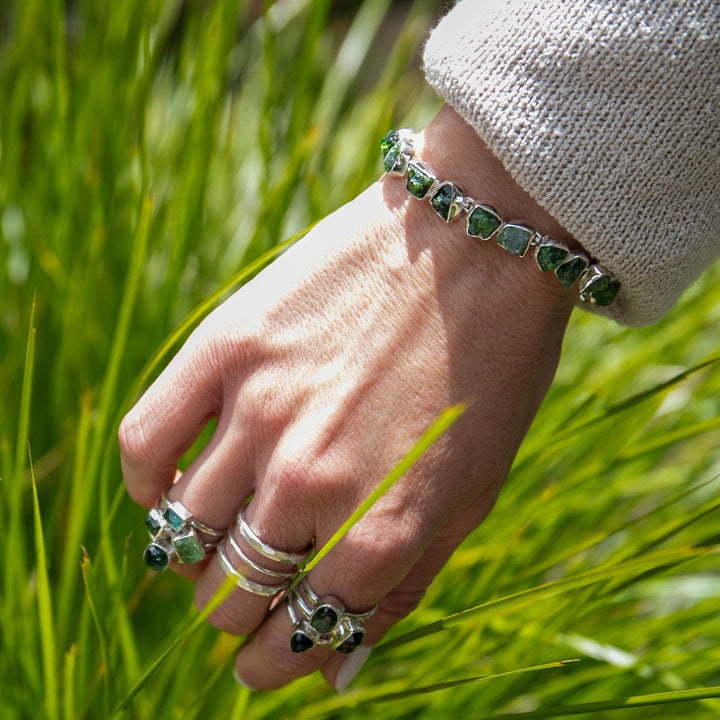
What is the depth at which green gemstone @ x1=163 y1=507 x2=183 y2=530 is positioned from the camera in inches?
18.4

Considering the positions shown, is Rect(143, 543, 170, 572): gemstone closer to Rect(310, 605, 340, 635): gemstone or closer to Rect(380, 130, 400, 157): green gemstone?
Rect(310, 605, 340, 635): gemstone

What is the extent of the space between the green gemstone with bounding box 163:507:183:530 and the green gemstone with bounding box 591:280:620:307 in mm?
253

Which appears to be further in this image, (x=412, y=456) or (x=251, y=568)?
(x=251, y=568)

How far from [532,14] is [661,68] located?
67 mm

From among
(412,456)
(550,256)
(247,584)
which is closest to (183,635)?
(247,584)

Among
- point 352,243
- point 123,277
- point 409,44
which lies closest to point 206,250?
point 123,277

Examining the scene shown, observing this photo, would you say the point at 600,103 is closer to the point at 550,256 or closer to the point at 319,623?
the point at 550,256

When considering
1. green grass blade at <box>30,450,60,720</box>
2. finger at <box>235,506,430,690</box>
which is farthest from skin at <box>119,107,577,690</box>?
green grass blade at <box>30,450,60,720</box>

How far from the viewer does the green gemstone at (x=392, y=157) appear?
46cm

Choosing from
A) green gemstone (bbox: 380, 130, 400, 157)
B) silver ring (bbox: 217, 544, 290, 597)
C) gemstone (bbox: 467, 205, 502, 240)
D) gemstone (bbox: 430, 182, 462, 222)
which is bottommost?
silver ring (bbox: 217, 544, 290, 597)

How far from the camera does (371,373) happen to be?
1.43ft

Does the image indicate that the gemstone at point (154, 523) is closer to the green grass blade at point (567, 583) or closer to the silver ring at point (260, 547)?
the silver ring at point (260, 547)

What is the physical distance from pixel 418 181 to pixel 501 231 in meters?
0.05

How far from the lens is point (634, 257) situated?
0.44 m
